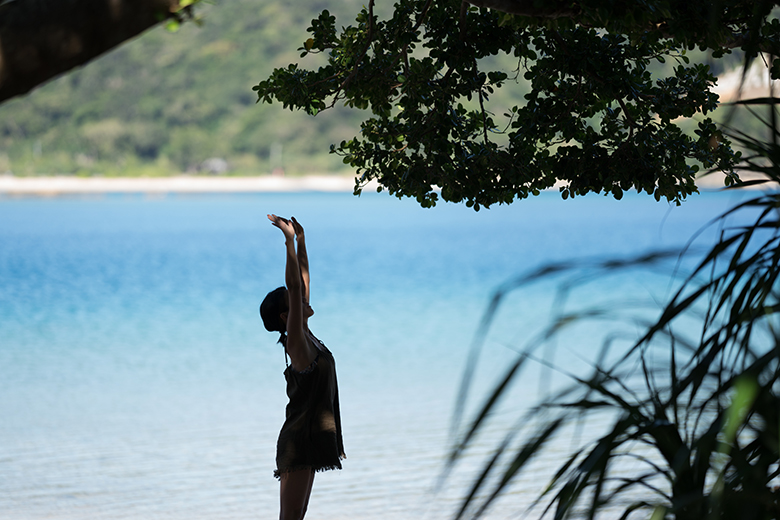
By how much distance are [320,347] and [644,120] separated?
1808mm

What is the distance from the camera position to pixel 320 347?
11.2 ft

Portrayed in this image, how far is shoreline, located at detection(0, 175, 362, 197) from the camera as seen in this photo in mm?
76688

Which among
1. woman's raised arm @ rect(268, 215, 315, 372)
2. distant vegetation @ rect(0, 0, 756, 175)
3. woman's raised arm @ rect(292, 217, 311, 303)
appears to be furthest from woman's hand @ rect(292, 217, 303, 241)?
distant vegetation @ rect(0, 0, 756, 175)

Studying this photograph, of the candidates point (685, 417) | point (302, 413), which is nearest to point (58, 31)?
point (685, 417)

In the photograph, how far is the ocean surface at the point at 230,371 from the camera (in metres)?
5.48

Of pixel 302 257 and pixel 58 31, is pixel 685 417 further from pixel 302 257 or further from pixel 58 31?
pixel 302 257

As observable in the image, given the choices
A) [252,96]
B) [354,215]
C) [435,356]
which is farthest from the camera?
[252,96]

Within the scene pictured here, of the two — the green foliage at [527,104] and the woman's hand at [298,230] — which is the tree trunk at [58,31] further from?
the green foliage at [527,104]

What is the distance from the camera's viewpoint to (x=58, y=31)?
161 centimetres

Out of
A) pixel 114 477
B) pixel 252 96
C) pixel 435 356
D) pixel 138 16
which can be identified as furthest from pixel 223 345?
pixel 252 96

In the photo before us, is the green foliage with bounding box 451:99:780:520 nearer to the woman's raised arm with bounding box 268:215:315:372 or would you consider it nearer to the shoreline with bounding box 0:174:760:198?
the woman's raised arm with bounding box 268:215:315:372

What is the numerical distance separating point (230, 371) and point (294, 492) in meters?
7.34

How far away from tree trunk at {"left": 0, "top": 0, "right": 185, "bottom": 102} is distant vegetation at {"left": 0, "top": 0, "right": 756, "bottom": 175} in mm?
69516

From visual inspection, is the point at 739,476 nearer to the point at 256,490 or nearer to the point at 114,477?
the point at 256,490
